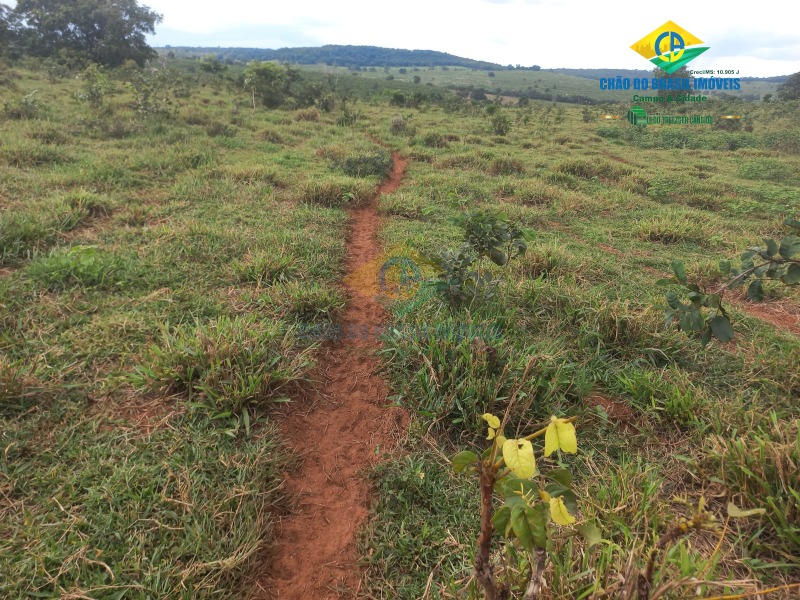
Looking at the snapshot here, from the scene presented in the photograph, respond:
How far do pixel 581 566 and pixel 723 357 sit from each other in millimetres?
2517

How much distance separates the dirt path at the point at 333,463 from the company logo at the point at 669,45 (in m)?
19.9

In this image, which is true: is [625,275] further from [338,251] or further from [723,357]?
[338,251]

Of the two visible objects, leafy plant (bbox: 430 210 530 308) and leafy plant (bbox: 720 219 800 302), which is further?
leafy plant (bbox: 430 210 530 308)

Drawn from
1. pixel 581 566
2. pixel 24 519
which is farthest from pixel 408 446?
pixel 24 519

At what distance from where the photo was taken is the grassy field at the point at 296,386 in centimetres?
180

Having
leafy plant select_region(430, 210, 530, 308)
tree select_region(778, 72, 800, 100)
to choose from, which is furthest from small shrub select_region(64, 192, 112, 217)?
tree select_region(778, 72, 800, 100)

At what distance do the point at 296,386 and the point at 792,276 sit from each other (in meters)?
2.56

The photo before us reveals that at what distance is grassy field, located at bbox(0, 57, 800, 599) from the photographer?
1.80 m

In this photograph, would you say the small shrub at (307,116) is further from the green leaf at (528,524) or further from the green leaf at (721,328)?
the green leaf at (528,524)

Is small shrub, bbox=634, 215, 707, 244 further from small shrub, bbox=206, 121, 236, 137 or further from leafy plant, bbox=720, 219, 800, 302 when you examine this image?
small shrub, bbox=206, 121, 236, 137

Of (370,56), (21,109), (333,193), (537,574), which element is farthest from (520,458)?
(370,56)

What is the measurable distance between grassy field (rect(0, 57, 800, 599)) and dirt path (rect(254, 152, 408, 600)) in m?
0.10

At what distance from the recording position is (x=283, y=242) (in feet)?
15.7

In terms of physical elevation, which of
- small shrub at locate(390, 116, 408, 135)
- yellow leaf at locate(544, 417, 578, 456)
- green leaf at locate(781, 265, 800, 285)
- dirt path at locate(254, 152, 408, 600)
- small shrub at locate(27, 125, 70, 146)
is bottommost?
dirt path at locate(254, 152, 408, 600)
